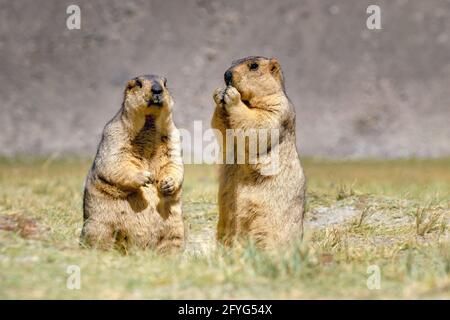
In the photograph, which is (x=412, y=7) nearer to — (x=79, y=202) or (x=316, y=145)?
(x=316, y=145)

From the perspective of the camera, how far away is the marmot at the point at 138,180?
29.5 feet

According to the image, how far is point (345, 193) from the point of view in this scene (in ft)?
43.2

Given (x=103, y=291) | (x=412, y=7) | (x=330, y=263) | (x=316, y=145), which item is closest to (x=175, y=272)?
(x=103, y=291)

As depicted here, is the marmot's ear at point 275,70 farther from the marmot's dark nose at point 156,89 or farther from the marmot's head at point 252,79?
the marmot's dark nose at point 156,89

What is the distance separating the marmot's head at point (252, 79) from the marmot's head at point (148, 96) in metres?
0.90

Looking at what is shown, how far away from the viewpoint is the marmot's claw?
8992mm

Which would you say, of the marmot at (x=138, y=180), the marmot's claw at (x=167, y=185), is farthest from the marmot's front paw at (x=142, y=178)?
the marmot's claw at (x=167, y=185)

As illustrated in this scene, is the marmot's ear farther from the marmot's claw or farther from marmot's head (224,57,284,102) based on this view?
the marmot's claw

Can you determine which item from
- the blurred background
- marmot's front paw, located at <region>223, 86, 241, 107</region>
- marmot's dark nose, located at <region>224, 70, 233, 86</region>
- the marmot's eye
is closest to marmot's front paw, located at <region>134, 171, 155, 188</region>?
marmot's front paw, located at <region>223, 86, 241, 107</region>

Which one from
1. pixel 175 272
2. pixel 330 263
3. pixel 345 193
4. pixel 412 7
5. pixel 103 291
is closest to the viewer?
pixel 103 291

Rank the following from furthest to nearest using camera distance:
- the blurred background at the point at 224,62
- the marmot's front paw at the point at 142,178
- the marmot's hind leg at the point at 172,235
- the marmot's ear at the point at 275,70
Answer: the blurred background at the point at 224,62
the marmot's ear at the point at 275,70
the marmot's hind leg at the point at 172,235
the marmot's front paw at the point at 142,178

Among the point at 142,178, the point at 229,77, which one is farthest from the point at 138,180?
the point at 229,77

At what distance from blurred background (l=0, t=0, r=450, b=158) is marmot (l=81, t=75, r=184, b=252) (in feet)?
96.3

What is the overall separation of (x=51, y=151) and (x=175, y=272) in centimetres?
3206
